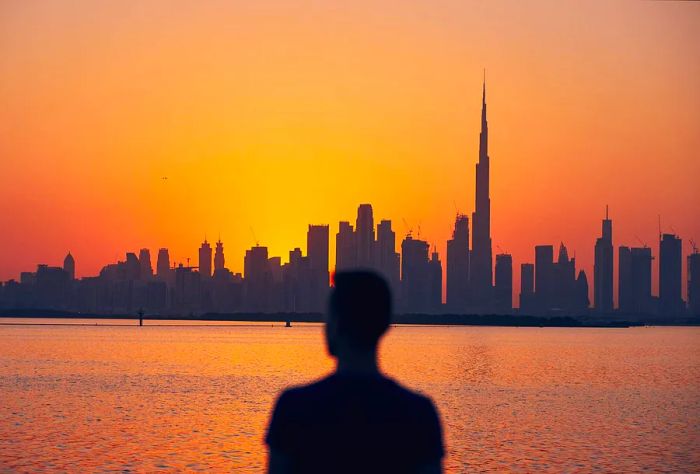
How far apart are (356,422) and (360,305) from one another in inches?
25.7

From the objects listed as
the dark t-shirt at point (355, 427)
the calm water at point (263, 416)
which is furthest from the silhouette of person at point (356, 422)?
the calm water at point (263, 416)

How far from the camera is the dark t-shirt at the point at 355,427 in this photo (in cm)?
578

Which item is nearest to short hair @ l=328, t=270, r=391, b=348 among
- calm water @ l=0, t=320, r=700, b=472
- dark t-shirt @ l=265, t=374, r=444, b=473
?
dark t-shirt @ l=265, t=374, r=444, b=473

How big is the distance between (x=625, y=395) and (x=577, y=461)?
46.1 meters

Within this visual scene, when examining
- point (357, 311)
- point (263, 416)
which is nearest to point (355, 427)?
point (357, 311)

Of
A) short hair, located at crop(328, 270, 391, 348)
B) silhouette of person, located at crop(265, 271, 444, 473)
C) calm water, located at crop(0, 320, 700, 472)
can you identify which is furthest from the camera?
calm water, located at crop(0, 320, 700, 472)

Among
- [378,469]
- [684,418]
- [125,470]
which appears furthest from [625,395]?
[378,469]

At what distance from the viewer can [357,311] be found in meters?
5.99

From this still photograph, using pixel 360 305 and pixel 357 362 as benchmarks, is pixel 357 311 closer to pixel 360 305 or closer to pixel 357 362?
pixel 360 305

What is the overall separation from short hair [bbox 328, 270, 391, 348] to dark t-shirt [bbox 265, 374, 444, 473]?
0.91ft

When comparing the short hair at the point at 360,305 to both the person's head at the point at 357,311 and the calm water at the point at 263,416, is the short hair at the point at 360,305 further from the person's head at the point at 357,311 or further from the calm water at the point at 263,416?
the calm water at the point at 263,416

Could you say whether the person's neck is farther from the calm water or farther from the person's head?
the calm water

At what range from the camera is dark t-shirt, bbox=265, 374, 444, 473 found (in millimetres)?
5775

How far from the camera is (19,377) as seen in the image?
100 metres
